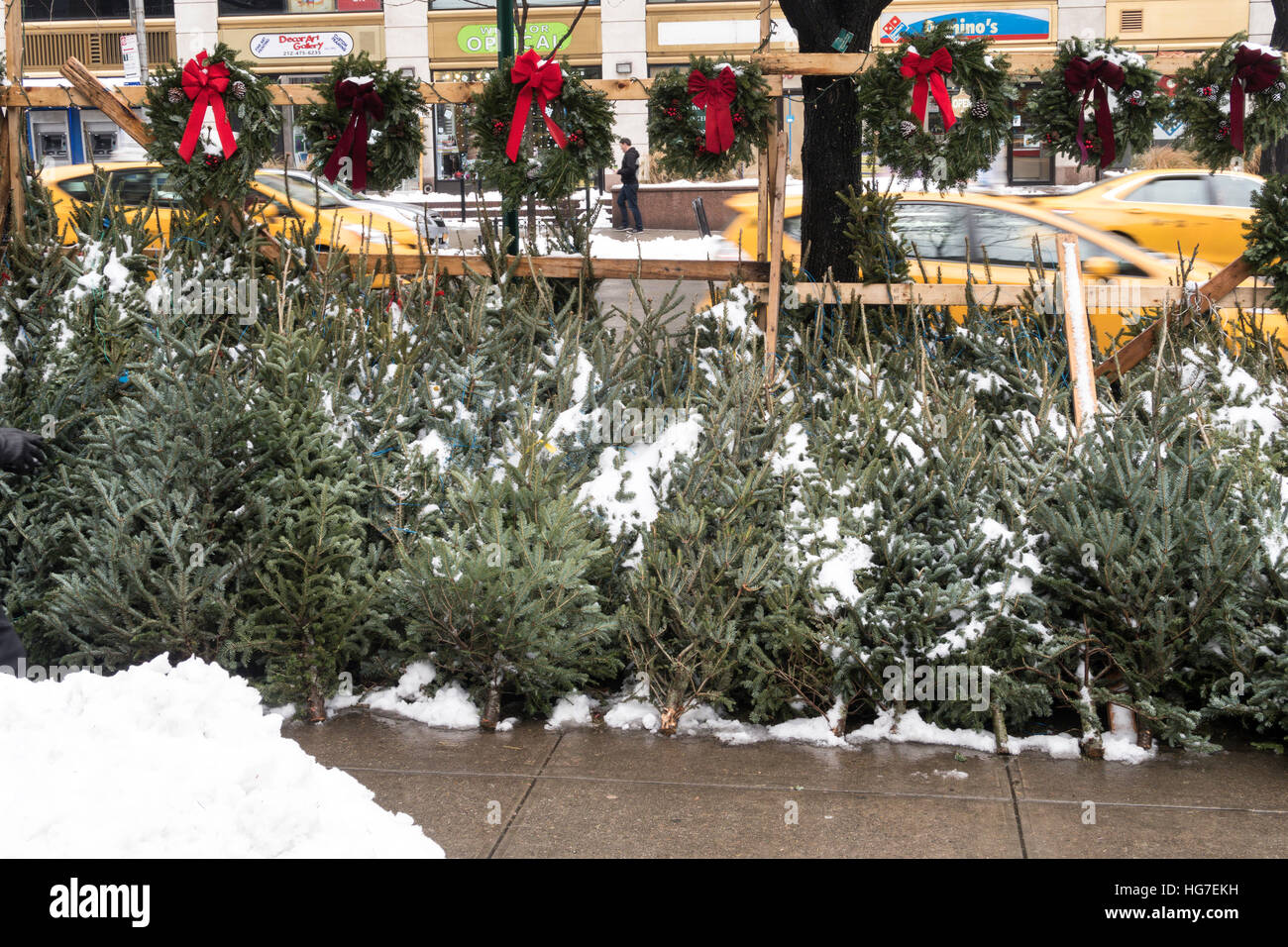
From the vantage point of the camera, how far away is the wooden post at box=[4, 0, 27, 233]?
21.1 feet

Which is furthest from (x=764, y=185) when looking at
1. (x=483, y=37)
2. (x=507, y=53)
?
(x=483, y=37)

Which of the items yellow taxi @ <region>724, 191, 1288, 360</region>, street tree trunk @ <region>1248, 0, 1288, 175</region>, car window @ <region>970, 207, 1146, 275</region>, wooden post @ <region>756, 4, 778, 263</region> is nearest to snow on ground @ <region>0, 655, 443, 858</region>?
wooden post @ <region>756, 4, 778, 263</region>

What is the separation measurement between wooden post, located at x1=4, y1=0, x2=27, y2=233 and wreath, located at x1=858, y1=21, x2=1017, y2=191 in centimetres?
419

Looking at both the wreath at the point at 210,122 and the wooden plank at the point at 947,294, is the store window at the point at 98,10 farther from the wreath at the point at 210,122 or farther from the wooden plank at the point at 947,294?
the wooden plank at the point at 947,294

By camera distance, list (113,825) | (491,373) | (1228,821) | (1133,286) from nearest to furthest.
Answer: (113,825)
(1228,821)
(491,373)
(1133,286)

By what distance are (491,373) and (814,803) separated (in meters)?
2.55

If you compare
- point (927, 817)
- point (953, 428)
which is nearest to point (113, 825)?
point (927, 817)

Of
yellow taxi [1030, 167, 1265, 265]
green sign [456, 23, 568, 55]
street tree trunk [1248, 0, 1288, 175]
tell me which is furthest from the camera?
green sign [456, 23, 568, 55]

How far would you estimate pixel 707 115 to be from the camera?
598cm

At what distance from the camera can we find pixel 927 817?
390cm

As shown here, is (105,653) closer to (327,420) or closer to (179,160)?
(327,420)

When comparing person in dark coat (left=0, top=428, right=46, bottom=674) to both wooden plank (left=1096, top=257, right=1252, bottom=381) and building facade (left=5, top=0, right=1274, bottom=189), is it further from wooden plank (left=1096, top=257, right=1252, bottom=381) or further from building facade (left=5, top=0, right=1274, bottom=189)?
building facade (left=5, top=0, right=1274, bottom=189)

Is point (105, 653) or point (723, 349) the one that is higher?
point (723, 349)

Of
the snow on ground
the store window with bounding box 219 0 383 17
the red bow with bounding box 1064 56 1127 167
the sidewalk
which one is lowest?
the sidewalk
